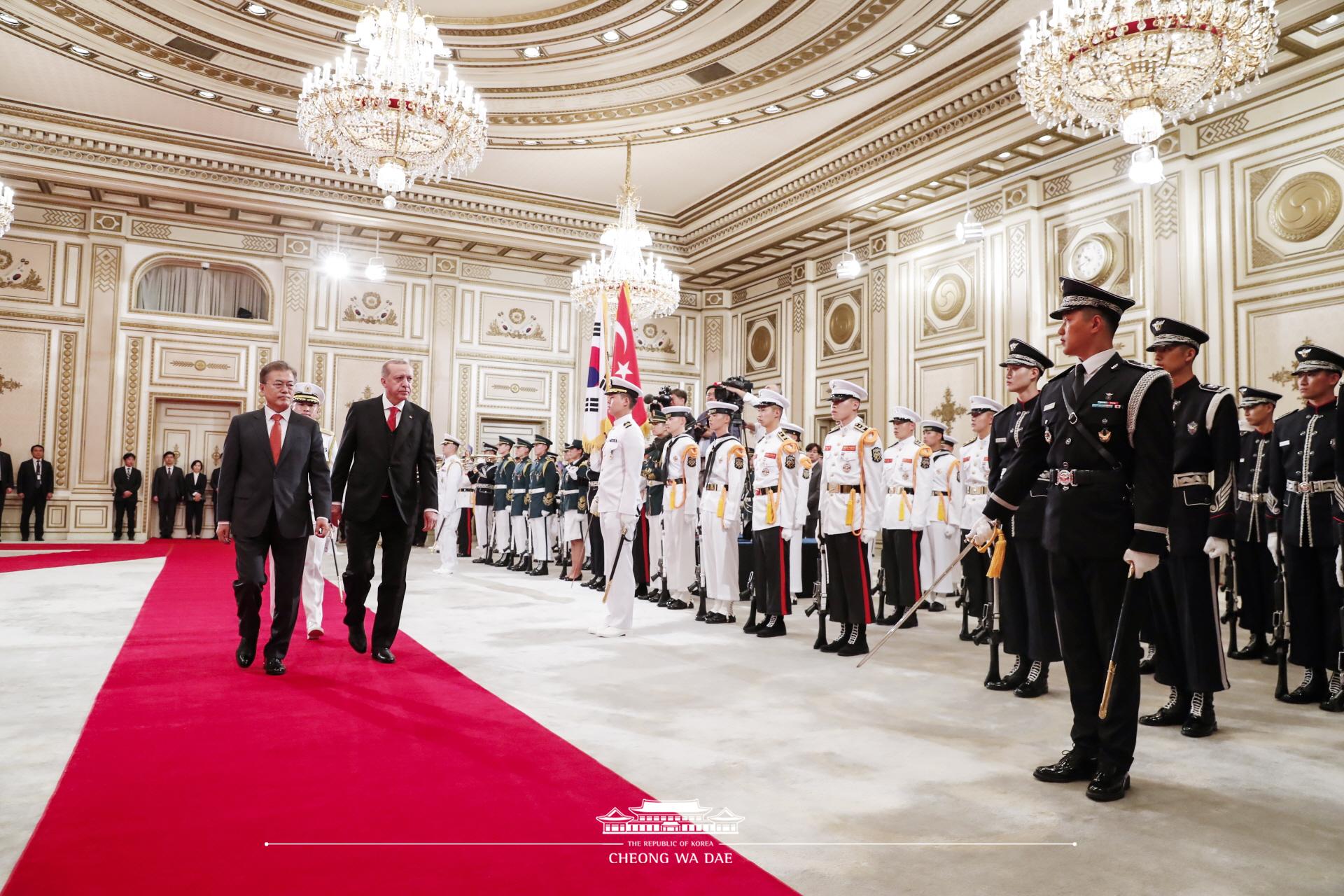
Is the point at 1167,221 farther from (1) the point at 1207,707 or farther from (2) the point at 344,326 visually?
(2) the point at 344,326

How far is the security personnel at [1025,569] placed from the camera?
3693 millimetres

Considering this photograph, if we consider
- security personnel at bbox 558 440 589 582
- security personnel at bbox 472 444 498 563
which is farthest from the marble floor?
security personnel at bbox 472 444 498 563

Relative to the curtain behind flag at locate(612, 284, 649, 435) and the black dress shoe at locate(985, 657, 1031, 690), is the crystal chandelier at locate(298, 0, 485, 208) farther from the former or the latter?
the black dress shoe at locate(985, 657, 1031, 690)

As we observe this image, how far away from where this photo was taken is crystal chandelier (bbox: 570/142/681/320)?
36.0 ft

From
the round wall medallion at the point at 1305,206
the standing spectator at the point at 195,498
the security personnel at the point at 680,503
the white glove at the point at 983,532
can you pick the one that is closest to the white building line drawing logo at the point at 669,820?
the white glove at the point at 983,532

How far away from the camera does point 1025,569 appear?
3799 millimetres

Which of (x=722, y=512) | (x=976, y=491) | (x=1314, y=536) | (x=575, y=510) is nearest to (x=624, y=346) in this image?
(x=575, y=510)

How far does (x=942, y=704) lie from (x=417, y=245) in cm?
1238

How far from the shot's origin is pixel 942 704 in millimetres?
3520

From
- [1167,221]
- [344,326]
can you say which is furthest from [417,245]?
[1167,221]

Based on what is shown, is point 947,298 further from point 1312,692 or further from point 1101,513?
point 1101,513

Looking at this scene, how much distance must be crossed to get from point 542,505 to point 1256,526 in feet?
20.0

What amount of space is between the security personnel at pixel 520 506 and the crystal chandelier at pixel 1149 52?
5950mm

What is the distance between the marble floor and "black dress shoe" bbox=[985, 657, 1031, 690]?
0.10 m
